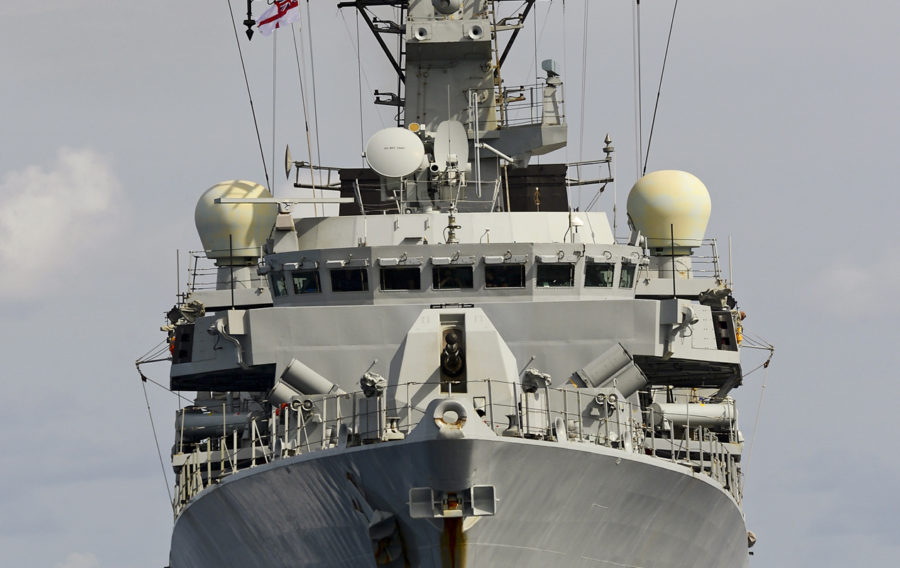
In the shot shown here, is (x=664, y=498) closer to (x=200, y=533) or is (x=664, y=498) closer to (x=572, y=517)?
(x=572, y=517)

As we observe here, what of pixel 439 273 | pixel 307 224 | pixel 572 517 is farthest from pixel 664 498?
pixel 307 224

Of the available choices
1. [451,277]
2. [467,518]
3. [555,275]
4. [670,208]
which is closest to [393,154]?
[451,277]

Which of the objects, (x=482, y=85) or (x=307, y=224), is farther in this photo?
(x=482, y=85)

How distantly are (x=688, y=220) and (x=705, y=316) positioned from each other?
523 centimetres

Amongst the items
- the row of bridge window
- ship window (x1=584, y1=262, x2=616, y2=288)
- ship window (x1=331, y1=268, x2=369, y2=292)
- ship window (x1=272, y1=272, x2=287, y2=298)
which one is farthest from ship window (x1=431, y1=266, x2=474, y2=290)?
ship window (x1=272, y1=272, x2=287, y2=298)

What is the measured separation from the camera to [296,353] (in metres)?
24.4

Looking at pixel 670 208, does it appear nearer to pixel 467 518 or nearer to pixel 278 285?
pixel 278 285

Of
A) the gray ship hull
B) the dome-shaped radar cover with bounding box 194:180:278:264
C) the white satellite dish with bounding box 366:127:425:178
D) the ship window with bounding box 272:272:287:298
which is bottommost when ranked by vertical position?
the gray ship hull

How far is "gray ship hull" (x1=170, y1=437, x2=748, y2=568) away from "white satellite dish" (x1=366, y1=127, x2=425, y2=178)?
23.3ft

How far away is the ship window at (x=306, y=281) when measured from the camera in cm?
2569

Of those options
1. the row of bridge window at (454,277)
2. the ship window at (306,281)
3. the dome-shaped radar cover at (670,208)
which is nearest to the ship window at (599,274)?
the row of bridge window at (454,277)

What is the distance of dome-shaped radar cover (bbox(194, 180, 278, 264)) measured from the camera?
3088 centimetres

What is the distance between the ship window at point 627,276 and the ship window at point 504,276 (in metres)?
1.96

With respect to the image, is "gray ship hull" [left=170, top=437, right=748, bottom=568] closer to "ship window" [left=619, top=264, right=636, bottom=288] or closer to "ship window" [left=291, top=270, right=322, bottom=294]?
"ship window" [left=291, top=270, right=322, bottom=294]
